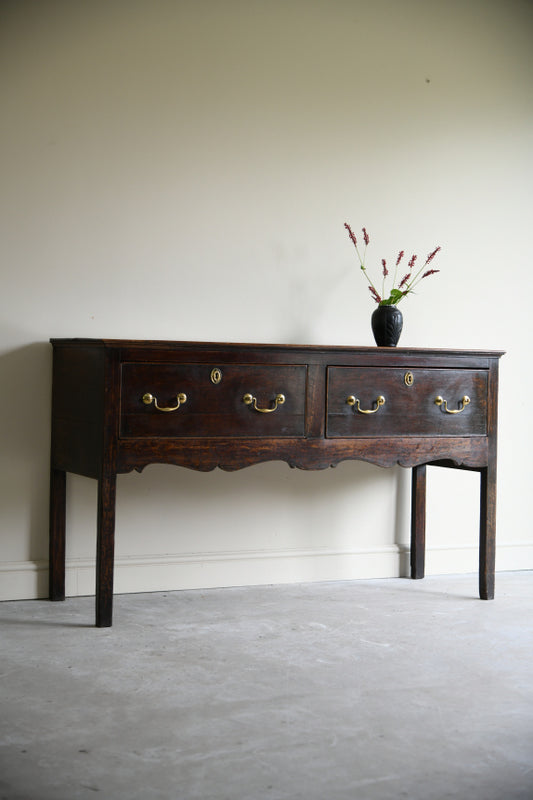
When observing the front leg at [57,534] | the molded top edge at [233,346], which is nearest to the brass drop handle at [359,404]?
the molded top edge at [233,346]

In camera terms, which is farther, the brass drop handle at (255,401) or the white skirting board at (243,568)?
the white skirting board at (243,568)

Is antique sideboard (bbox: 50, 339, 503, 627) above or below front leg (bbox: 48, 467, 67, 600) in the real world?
above

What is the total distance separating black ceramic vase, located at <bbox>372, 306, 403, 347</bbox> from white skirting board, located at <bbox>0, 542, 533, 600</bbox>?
0.76 metres

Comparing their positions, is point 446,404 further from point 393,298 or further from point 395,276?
point 395,276

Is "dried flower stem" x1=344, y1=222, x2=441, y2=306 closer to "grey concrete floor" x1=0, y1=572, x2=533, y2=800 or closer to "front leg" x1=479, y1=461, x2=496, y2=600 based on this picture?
"front leg" x1=479, y1=461, x2=496, y2=600

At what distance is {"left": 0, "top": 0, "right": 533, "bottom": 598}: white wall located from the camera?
9.13 ft

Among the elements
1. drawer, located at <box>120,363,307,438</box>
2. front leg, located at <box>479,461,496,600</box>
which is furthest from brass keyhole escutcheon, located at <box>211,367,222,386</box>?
front leg, located at <box>479,461,496,600</box>

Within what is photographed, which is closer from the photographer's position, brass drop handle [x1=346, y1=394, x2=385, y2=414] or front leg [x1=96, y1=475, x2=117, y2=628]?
front leg [x1=96, y1=475, x2=117, y2=628]

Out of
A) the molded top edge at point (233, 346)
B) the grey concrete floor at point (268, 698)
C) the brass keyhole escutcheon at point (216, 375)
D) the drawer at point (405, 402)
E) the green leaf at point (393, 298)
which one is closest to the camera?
the grey concrete floor at point (268, 698)

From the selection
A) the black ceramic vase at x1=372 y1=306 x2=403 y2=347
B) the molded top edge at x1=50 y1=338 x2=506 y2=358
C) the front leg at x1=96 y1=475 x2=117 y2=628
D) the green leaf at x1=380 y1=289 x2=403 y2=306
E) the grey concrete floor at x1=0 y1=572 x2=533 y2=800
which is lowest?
the grey concrete floor at x1=0 y1=572 x2=533 y2=800

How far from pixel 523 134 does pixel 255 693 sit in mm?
2378

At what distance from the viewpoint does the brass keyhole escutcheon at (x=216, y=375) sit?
8.32ft

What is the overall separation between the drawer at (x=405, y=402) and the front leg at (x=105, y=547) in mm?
655

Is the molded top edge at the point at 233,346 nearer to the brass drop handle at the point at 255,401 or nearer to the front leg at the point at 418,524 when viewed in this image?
the brass drop handle at the point at 255,401
